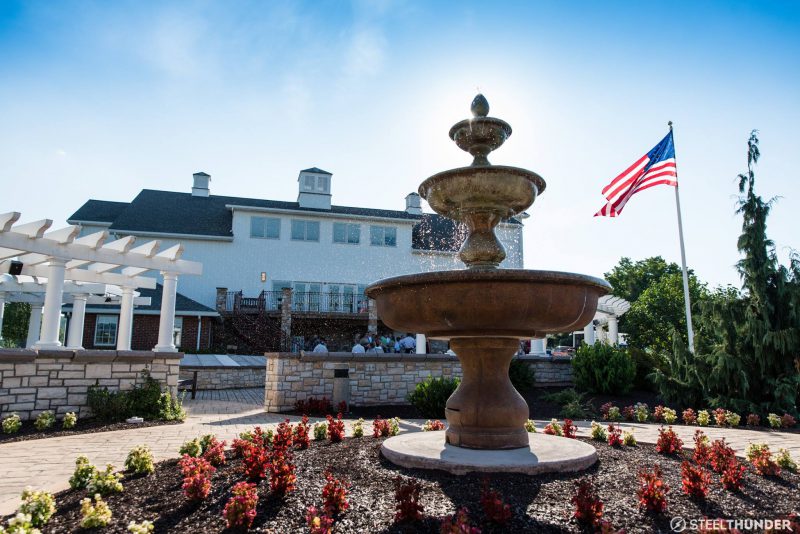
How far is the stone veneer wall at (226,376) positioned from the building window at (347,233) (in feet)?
40.9

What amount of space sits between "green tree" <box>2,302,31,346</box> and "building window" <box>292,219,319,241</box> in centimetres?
1397

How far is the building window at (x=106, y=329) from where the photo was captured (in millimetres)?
24438

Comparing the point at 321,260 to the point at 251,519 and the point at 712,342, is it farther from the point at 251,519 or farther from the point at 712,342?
the point at 251,519

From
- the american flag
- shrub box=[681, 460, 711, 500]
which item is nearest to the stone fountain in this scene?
shrub box=[681, 460, 711, 500]

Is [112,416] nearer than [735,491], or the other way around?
[735,491]

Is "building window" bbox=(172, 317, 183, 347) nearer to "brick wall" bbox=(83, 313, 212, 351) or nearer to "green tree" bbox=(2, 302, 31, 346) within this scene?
"brick wall" bbox=(83, 313, 212, 351)

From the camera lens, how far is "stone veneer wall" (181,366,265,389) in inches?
674

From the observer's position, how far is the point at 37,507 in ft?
11.8

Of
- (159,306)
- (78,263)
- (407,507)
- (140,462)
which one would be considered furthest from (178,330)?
(407,507)

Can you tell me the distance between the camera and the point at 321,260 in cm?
2969

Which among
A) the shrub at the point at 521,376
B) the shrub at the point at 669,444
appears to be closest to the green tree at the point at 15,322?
the shrub at the point at 521,376

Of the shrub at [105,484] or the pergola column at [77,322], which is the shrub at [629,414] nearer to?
the shrub at [105,484]

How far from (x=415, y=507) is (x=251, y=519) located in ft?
3.52

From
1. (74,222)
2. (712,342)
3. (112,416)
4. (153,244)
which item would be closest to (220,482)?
(112,416)
